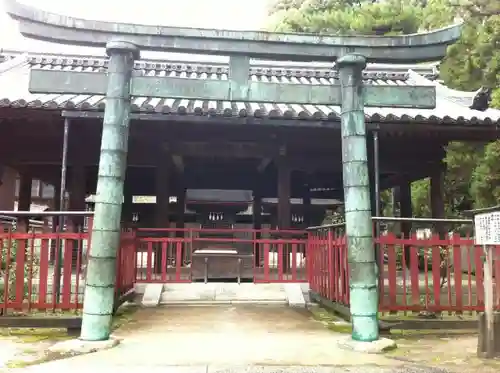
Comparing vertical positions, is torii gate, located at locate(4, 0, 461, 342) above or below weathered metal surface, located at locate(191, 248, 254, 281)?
above

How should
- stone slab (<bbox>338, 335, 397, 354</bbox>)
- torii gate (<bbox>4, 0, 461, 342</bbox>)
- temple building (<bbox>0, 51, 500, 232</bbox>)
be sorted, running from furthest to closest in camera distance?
1. temple building (<bbox>0, 51, 500, 232</bbox>)
2. torii gate (<bbox>4, 0, 461, 342</bbox>)
3. stone slab (<bbox>338, 335, 397, 354</bbox>)

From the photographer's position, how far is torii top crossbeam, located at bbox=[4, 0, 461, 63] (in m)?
5.87

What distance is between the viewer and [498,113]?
966cm

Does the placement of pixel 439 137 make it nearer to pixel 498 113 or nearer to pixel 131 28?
pixel 498 113

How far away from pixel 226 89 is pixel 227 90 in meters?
0.02

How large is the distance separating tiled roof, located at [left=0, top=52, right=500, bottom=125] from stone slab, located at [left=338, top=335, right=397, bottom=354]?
157 inches

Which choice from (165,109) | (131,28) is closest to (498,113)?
(165,109)

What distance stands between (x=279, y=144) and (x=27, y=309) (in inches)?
249

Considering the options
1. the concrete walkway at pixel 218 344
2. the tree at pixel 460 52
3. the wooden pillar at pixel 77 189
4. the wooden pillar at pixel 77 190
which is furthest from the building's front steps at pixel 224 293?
the tree at pixel 460 52

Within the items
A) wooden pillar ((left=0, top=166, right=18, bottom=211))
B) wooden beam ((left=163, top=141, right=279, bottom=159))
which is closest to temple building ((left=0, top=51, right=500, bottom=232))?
wooden beam ((left=163, top=141, right=279, bottom=159))

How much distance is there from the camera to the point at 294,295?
9672 millimetres

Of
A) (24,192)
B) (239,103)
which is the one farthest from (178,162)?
(24,192)

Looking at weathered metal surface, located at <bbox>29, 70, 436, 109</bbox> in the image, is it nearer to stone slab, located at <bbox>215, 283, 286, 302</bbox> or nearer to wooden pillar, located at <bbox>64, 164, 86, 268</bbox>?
stone slab, located at <bbox>215, 283, 286, 302</bbox>

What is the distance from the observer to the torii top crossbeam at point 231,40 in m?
5.87
